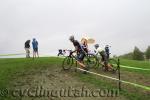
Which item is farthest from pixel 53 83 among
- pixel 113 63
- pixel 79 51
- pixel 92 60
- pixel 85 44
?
pixel 113 63

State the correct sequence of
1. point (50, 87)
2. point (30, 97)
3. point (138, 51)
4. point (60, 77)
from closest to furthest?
point (30, 97) < point (50, 87) < point (60, 77) < point (138, 51)

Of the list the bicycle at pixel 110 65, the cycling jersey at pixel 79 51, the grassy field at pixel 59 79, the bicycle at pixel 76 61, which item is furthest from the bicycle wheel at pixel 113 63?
the cycling jersey at pixel 79 51

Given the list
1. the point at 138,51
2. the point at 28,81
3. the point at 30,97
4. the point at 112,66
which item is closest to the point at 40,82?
the point at 28,81

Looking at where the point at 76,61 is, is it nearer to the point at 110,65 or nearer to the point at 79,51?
the point at 79,51

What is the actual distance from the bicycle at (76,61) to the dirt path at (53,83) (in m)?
0.75

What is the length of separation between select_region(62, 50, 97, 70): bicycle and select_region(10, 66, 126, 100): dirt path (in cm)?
75

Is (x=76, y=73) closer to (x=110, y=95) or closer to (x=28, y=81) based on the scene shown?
(x=28, y=81)

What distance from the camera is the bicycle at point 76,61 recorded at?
26422mm

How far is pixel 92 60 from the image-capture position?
27719 mm

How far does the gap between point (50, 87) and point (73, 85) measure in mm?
1462

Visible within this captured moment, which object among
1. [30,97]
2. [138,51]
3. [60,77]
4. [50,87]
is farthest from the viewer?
[138,51]

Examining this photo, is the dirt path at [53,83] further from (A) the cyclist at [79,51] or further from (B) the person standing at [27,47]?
(B) the person standing at [27,47]

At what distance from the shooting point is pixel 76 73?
25703 millimetres

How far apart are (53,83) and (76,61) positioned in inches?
147
